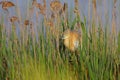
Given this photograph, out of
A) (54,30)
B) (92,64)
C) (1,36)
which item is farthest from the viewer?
(1,36)

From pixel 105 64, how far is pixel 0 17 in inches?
51.0

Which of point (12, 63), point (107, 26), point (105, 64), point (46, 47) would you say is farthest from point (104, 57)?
point (12, 63)

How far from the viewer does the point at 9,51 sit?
3432 millimetres

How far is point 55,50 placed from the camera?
10.8ft

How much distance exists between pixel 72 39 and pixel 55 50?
0.26m

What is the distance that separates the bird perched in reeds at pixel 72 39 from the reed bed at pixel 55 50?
0.18ft

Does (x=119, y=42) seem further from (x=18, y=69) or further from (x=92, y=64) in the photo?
(x=18, y=69)

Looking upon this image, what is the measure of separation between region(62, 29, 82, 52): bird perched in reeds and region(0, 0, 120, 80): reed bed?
6 cm

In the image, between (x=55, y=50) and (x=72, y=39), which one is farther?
(x=72, y=39)

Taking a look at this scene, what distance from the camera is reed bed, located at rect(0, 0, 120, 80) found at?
10.0ft

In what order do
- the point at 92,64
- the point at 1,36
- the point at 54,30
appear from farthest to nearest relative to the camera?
the point at 1,36 < the point at 54,30 < the point at 92,64

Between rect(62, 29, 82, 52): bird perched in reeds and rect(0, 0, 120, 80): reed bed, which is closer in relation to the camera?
rect(0, 0, 120, 80): reed bed

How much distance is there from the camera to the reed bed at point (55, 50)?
306cm

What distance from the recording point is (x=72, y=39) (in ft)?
11.4
